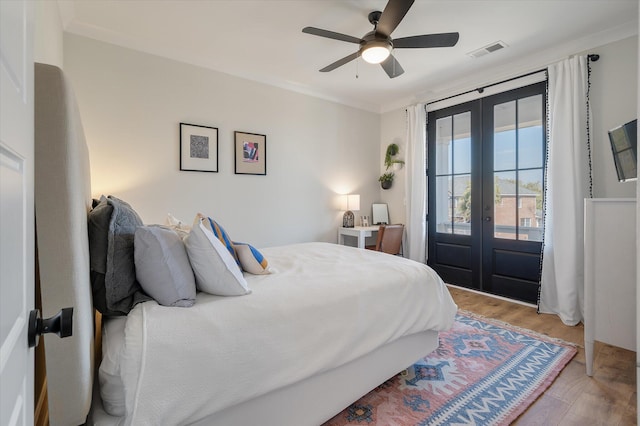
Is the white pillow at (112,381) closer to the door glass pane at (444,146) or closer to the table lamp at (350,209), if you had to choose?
the table lamp at (350,209)

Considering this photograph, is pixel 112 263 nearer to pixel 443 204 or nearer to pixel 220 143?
pixel 220 143

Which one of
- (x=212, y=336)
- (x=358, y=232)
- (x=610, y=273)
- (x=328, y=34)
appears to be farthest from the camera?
(x=358, y=232)

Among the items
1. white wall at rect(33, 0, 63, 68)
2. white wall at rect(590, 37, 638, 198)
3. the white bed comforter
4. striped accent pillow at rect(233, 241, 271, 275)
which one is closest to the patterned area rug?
the white bed comforter

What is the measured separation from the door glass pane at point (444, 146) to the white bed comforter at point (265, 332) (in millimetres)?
2653

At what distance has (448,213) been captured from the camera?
420cm

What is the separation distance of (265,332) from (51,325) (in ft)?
2.56

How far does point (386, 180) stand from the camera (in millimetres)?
4836

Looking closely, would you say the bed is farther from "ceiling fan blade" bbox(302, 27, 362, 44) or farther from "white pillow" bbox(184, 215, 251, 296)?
"ceiling fan blade" bbox(302, 27, 362, 44)

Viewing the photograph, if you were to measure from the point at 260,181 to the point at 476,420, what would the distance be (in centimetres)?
304

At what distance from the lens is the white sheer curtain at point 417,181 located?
4301 mm

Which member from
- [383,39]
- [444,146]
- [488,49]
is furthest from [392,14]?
[444,146]

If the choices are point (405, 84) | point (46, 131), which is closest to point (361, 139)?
point (405, 84)

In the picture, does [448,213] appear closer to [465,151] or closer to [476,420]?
[465,151]

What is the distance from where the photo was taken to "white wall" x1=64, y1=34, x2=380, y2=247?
2.79m
